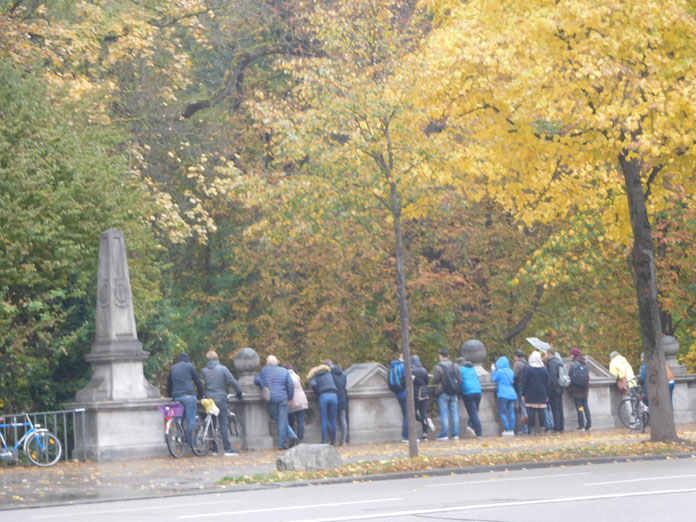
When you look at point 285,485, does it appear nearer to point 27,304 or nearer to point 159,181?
point 27,304

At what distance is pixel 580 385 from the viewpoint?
24.9 metres

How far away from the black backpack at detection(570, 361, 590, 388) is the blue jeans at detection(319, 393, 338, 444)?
5590mm

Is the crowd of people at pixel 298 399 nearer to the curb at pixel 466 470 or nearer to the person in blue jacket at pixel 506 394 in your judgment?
the person in blue jacket at pixel 506 394

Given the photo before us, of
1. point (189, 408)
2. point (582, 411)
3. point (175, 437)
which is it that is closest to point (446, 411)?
point (582, 411)

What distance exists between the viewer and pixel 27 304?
65.5 feet

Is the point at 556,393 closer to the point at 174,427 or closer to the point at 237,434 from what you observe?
the point at 237,434

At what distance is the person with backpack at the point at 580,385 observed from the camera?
24.9 m

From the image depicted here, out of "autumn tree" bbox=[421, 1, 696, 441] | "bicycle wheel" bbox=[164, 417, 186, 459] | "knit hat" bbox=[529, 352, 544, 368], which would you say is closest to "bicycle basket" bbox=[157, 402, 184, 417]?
"bicycle wheel" bbox=[164, 417, 186, 459]

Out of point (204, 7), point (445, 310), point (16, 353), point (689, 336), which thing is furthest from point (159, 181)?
point (689, 336)

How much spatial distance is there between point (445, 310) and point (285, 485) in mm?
19506

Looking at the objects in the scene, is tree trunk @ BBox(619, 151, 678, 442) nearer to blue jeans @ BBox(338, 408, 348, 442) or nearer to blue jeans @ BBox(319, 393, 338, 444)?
blue jeans @ BBox(319, 393, 338, 444)

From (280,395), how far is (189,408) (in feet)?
5.68

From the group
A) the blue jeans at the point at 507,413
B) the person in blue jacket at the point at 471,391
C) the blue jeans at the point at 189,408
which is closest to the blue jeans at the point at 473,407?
the person in blue jacket at the point at 471,391

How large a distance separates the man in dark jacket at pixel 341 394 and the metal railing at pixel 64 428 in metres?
4.76
